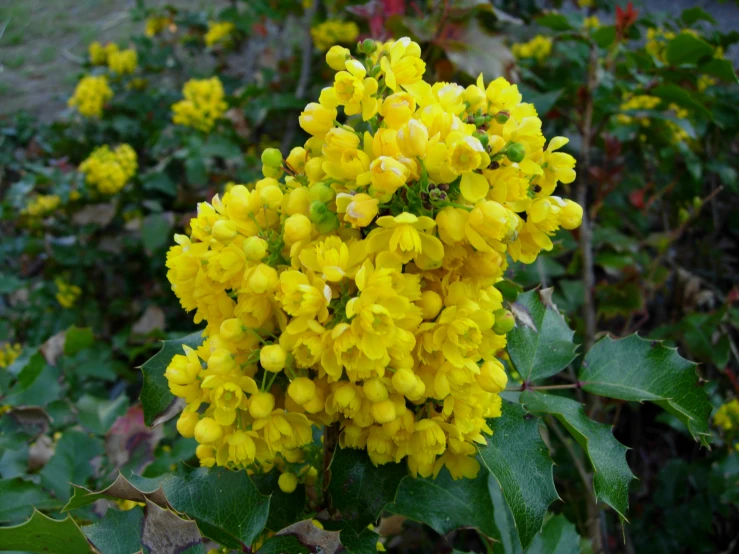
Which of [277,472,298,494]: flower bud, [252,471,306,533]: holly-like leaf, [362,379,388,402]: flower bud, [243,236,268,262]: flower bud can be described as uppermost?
[243,236,268,262]: flower bud

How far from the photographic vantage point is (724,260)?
2807 millimetres

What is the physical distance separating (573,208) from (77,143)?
3.21 meters

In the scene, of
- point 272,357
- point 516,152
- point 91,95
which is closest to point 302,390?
point 272,357

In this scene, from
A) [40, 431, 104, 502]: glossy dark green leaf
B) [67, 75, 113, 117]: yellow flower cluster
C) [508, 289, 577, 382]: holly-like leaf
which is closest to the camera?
[508, 289, 577, 382]: holly-like leaf

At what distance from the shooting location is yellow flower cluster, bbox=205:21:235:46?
365 centimetres

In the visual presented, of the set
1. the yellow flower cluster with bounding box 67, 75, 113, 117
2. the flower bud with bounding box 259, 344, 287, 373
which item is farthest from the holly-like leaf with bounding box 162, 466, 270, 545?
the yellow flower cluster with bounding box 67, 75, 113, 117

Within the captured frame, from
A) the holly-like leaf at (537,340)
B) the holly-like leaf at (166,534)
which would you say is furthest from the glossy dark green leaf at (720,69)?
the holly-like leaf at (166,534)

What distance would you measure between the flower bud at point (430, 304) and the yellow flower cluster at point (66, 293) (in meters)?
2.47

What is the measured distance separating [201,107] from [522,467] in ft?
7.99

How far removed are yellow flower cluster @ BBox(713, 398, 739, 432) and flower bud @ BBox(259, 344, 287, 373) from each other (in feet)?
5.50

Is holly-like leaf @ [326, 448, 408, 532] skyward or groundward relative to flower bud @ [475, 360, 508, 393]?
groundward

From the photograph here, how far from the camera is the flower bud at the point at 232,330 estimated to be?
776mm

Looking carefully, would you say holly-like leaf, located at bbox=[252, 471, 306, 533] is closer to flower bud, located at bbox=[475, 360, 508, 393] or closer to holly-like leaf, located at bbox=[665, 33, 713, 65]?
flower bud, located at bbox=[475, 360, 508, 393]

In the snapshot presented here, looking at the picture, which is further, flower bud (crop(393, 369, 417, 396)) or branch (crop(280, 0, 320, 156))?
branch (crop(280, 0, 320, 156))
